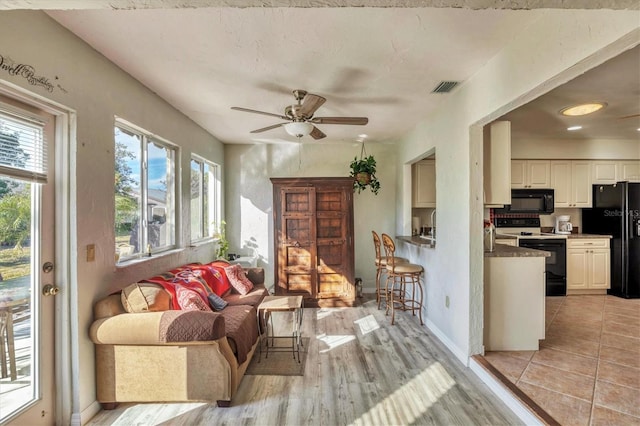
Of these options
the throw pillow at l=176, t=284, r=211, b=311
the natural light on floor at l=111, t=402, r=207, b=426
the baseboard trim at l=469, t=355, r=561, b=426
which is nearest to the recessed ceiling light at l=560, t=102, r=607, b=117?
the baseboard trim at l=469, t=355, r=561, b=426

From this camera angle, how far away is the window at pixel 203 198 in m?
4.17

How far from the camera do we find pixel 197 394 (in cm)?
216

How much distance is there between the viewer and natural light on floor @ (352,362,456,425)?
2.04 meters

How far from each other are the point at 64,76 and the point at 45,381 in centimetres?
193

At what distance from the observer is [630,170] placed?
487 cm

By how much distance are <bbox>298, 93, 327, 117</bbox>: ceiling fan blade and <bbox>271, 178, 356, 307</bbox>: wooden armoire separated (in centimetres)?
179

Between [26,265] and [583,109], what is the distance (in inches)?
196

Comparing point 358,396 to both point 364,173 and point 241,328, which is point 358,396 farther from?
point 364,173

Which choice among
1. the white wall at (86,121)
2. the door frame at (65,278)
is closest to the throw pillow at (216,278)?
the white wall at (86,121)

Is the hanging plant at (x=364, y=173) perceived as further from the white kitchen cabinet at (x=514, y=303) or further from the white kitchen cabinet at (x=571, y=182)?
the white kitchen cabinet at (x=571, y=182)

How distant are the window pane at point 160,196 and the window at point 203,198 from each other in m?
0.60

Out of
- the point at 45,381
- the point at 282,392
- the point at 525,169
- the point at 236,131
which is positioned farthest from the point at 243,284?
the point at 525,169

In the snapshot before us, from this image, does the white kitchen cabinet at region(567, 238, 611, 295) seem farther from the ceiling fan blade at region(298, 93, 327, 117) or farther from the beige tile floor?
the ceiling fan blade at region(298, 93, 327, 117)

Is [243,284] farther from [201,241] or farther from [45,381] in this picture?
[45,381]
